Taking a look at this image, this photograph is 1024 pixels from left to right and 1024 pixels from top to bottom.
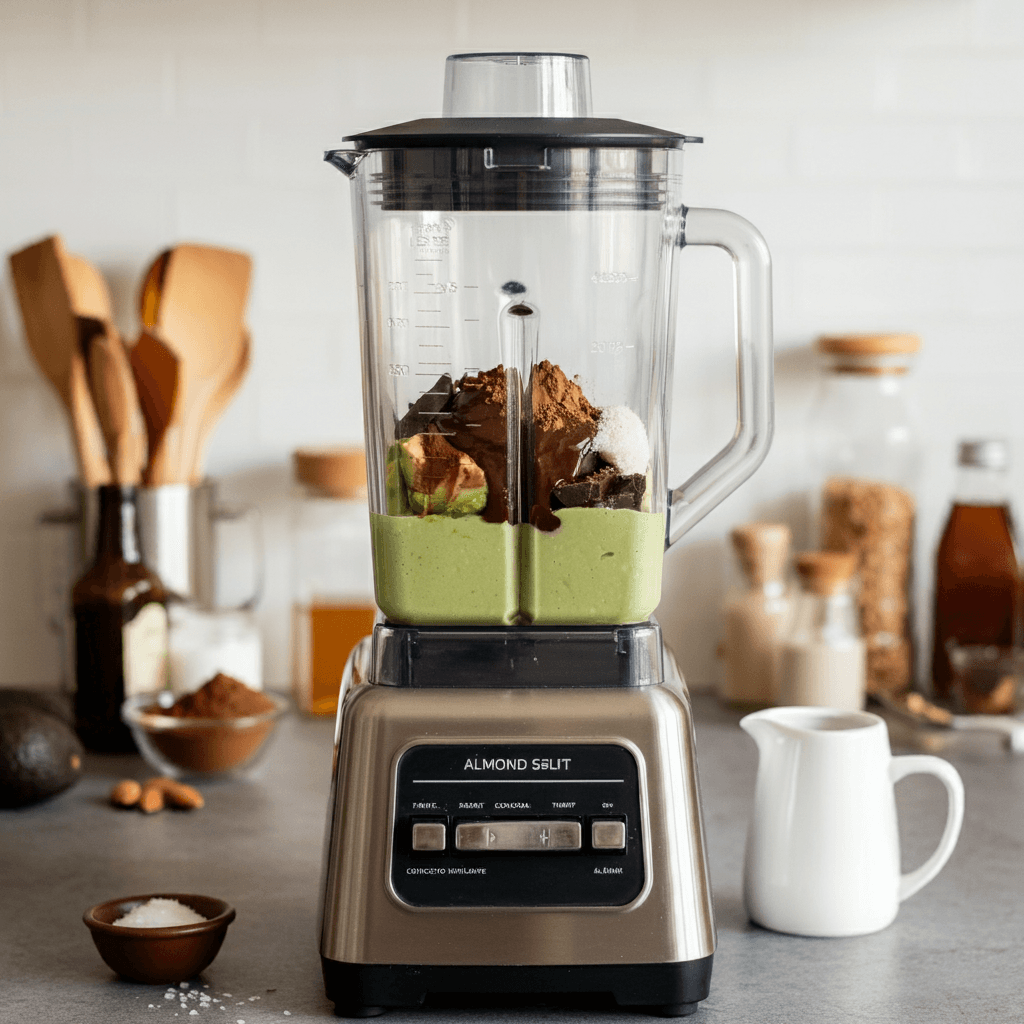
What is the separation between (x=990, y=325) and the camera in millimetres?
1558

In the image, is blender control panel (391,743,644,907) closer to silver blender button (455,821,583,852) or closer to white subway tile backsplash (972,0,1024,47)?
silver blender button (455,821,583,852)

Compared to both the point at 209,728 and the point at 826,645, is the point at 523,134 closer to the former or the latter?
the point at 209,728

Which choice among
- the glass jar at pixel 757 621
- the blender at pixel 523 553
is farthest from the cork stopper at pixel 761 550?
the blender at pixel 523 553

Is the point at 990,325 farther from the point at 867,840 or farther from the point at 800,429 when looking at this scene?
the point at 867,840

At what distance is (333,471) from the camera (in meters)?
1.42

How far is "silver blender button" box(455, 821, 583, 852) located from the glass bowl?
481mm

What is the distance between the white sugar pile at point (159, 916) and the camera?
0.85 m

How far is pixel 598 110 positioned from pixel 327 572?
554 mm

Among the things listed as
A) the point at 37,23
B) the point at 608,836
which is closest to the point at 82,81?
the point at 37,23

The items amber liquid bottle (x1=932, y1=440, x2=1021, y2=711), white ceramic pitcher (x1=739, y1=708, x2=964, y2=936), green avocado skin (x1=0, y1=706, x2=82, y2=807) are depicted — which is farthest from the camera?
amber liquid bottle (x1=932, y1=440, x2=1021, y2=711)

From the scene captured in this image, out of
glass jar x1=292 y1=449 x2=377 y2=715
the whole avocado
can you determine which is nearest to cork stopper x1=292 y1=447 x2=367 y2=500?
glass jar x1=292 y1=449 x2=377 y2=715

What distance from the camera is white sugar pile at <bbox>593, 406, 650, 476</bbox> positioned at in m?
0.82

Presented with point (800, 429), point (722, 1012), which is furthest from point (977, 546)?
point (722, 1012)

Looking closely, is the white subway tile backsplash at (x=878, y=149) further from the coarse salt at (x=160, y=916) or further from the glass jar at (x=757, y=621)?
the coarse salt at (x=160, y=916)
